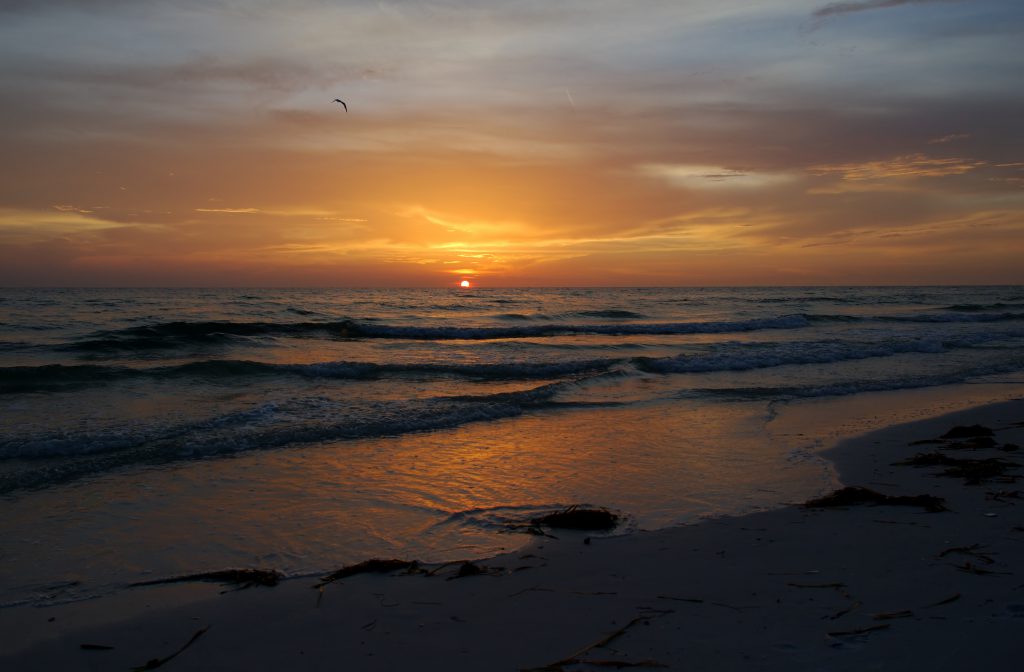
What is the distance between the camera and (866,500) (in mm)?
6496

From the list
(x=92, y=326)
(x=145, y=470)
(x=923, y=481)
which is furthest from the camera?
(x=92, y=326)

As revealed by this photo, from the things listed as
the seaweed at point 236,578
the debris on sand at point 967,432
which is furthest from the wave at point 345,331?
the debris on sand at point 967,432

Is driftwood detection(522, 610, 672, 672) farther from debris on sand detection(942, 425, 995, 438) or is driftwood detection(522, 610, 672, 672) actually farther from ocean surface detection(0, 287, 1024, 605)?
debris on sand detection(942, 425, 995, 438)

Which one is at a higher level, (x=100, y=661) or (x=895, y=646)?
(x=895, y=646)

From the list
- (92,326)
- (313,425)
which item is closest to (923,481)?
(313,425)

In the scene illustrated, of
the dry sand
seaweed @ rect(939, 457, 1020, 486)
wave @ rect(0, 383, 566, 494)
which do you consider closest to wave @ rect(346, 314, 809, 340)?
wave @ rect(0, 383, 566, 494)

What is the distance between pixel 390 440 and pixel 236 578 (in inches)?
195

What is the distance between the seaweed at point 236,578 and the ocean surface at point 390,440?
0.47 feet

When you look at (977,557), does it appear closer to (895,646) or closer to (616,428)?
(895,646)

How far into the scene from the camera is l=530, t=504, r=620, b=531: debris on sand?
5996 mm

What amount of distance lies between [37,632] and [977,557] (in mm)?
6369

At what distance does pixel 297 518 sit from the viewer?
6328 mm

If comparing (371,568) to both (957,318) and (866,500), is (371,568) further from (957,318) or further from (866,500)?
(957,318)

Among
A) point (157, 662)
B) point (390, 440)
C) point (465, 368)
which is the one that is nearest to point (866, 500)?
point (157, 662)
